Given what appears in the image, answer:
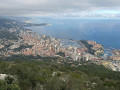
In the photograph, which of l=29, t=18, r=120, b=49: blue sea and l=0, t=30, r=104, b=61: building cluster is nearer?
l=0, t=30, r=104, b=61: building cluster

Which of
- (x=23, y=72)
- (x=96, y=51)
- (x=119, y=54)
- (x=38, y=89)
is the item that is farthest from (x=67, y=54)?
(x=38, y=89)

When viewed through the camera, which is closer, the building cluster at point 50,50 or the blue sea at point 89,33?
the building cluster at point 50,50

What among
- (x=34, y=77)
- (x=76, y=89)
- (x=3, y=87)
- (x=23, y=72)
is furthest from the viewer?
(x=23, y=72)

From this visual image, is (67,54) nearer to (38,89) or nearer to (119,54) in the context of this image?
(119,54)

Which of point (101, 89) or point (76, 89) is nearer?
point (76, 89)

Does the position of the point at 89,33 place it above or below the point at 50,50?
above

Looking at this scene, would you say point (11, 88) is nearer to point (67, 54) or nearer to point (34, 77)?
point (34, 77)

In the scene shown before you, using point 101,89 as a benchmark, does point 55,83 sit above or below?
above

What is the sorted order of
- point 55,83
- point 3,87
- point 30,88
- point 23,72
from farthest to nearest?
point 23,72, point 30,88, point 55,83, point 3,87

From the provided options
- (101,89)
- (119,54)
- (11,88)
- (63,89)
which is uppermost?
(11,88)

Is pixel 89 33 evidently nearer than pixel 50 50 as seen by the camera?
No
